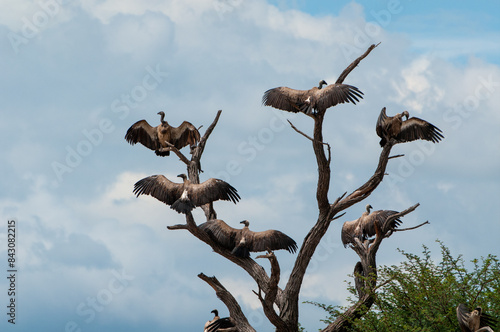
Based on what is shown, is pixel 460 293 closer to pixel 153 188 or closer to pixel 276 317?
pixel 276 317

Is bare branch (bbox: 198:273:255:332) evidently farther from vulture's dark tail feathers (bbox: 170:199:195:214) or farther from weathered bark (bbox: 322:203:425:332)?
weathered bark (bbox: 322:203:425:332)

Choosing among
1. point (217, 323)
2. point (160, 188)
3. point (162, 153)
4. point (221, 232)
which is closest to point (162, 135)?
point (162, 153)

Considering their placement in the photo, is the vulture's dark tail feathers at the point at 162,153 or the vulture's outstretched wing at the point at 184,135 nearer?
the vulture's dark tail feathers at the point at 162,153

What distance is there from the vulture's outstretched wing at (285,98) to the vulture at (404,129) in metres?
1.57

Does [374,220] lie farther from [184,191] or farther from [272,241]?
[184,191]

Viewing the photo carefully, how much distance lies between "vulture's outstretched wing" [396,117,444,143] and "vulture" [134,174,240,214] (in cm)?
333

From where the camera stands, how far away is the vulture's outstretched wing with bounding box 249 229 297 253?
12641 millimetres

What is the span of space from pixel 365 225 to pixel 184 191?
11.4 feet

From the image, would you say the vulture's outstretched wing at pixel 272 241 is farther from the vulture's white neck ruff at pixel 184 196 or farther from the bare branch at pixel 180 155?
the bare branch at pixel 180 155

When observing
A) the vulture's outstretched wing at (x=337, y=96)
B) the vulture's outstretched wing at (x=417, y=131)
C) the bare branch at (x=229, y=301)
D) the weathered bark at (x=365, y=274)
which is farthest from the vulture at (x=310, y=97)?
the bare branch at (x=229, y=301)

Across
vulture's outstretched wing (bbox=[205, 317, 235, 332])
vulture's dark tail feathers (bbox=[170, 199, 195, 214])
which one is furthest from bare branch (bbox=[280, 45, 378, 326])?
vulture's dark tail feathers (bbox=[170, 199, 195, 214])

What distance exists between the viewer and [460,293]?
11891 millimetres

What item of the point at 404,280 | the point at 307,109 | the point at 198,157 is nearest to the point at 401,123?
the point at 307,109

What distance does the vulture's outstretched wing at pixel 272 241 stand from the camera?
41.5ft
